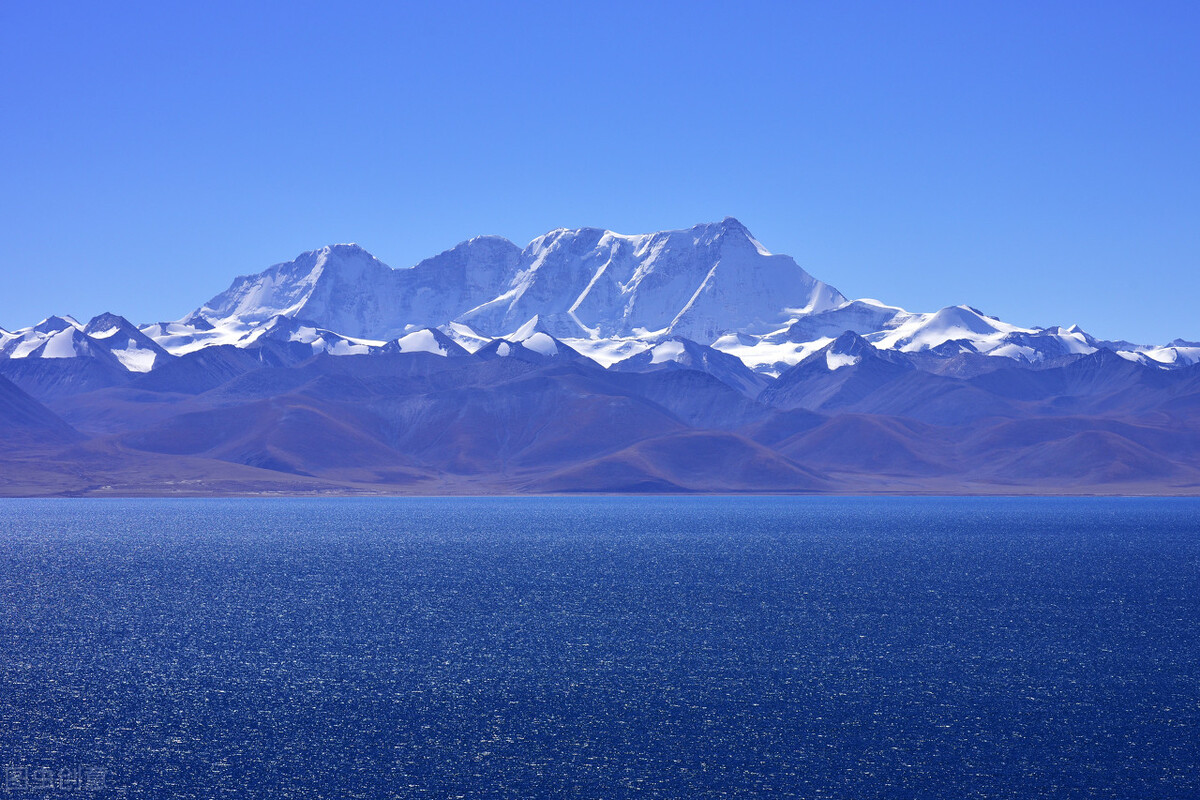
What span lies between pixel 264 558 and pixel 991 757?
105204mm

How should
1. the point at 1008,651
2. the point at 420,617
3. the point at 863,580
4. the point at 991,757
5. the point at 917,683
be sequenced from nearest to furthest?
the point at 991,757
the point at 917,683
the point at 1008,651
the point at 420,617
the point at 863,580

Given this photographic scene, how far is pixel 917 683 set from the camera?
204 feet

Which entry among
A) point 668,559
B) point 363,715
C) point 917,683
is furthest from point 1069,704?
point 668,559

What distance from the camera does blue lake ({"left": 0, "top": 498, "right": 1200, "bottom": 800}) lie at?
46719 millimetres

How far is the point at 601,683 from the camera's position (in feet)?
206

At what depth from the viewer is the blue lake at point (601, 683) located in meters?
46.7

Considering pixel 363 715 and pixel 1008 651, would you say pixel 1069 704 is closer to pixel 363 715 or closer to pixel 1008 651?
pixel 1008 651

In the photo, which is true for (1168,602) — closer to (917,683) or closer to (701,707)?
(917,683)

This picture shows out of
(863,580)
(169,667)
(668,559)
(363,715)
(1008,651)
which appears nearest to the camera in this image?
(363,715)

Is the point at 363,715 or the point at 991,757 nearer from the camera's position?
the point at 991,757

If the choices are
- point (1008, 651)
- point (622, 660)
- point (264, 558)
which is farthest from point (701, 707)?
point (264, 558)

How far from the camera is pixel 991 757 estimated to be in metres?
48.9

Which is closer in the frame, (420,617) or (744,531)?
(420,617)

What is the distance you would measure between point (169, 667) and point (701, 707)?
30.5 meters
